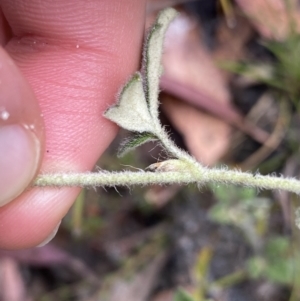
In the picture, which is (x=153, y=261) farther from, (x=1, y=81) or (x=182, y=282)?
(x=1, y=81)

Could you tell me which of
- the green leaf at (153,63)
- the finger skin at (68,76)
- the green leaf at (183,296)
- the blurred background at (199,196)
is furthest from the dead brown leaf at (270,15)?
the green leaf at (183,296)

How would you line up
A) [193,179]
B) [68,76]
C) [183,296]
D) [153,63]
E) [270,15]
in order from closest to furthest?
[193,179], [153,63], [183,296], [68,76], [270,15]

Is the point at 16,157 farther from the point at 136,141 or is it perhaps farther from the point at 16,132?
the point at 136,141

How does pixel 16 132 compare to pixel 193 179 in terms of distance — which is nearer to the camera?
pixel 193 179

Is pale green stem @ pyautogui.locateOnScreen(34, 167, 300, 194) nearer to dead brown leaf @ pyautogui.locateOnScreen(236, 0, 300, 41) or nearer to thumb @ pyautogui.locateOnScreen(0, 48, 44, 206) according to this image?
thumb @ pyautogui.locateOnScreen(0, 48, 44, 206)

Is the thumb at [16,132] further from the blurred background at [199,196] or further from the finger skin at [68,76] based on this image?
the blurred background at [199,196]

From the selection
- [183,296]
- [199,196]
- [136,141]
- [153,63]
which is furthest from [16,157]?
[199,196]
